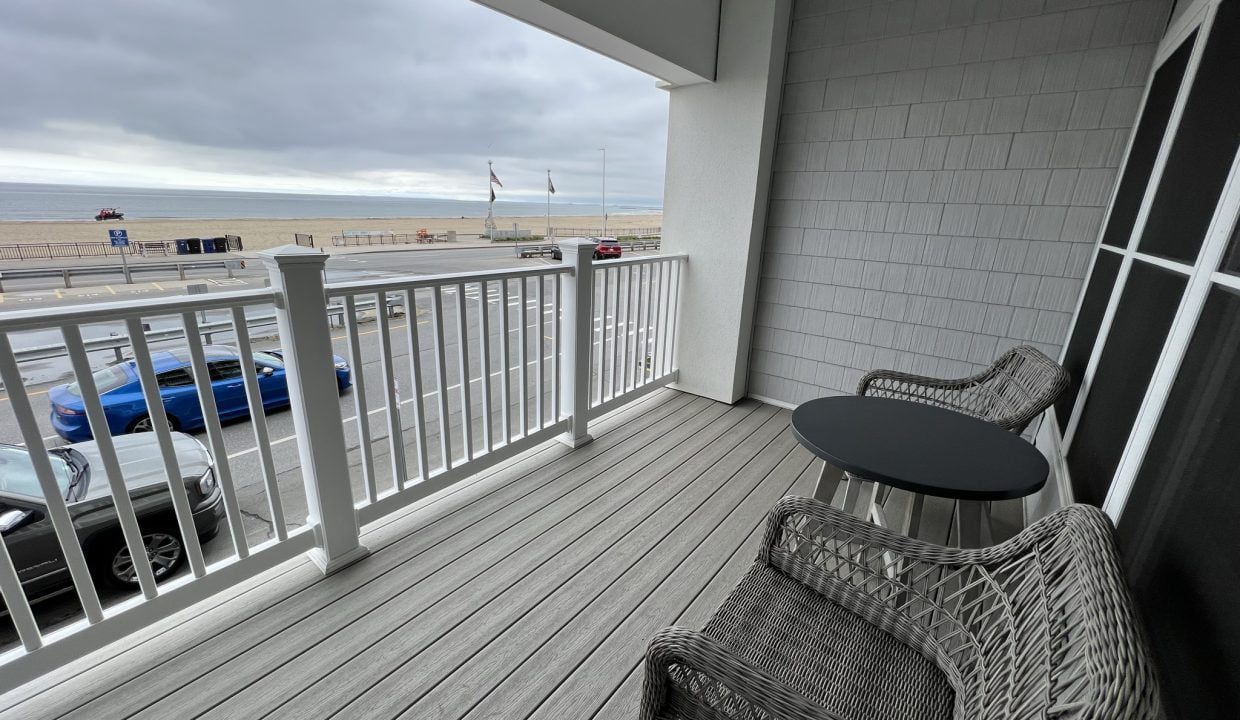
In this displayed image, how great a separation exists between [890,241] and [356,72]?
2114 cm

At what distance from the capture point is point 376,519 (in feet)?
6.84

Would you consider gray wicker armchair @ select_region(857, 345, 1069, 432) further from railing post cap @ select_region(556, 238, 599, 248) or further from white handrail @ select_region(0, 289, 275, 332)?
white handrail @ select_region(0, 289, 275, 332)

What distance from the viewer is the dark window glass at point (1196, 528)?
68cm

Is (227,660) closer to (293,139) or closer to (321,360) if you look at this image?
(321,360)

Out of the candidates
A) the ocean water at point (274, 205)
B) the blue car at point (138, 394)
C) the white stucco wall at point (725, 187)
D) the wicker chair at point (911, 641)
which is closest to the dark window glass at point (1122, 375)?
the wicker chair at point (911, 641)

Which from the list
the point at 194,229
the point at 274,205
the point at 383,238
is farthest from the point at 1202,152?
the point at 274,205

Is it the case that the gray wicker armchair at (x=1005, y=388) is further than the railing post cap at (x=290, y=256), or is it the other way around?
the gray wicker armchair at (x=1005, y=388)

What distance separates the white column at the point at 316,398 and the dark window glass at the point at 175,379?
4.18 m

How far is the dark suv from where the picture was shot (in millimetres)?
2279

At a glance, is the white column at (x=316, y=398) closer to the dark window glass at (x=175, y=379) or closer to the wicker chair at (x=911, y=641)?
the wicker chair at (x=911, y=641)

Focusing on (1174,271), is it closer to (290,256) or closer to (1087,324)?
(1087,324)

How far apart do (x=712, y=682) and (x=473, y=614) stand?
110 cm

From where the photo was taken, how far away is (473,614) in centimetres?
172

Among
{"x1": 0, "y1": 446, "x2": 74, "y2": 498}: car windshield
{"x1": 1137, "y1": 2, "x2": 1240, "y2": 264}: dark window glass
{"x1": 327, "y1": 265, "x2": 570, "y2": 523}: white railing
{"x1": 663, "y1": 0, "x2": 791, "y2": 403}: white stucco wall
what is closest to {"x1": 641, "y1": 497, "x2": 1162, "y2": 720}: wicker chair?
{"x1": 1137, "y1": 2, "x2": 1240, "y2": 264}: dark window glass
